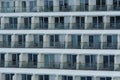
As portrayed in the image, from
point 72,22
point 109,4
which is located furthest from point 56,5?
point 109,4

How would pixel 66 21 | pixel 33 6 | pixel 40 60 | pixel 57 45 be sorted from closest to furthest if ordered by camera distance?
pixel 57 45 < pixel 40 60 < pixel 66 21 < pixel 33 6

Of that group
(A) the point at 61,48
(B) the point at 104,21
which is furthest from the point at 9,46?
(B) the point at 104,21

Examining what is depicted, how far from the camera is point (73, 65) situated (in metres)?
71.6

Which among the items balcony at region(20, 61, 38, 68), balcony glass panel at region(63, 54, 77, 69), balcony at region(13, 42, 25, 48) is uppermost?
balcony at region(13, 42, 25, 48)

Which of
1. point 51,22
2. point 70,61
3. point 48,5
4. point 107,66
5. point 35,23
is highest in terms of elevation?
point 48,5

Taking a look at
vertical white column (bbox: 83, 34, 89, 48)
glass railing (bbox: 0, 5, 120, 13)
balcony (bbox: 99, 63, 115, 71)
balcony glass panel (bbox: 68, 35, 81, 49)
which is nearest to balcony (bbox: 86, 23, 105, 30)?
vertical white column (bbox: 83, 34, 89, 48)

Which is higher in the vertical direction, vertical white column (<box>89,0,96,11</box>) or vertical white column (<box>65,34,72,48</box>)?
vertical white column (<box>89,0,96,11</box>)

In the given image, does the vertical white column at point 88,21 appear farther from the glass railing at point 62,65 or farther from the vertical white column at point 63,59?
the glass railing at point 62,65

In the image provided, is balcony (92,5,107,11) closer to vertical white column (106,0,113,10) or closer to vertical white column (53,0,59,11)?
vertical white column (106,0,113,10)

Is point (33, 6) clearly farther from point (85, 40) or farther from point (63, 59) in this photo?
point (85, 40)

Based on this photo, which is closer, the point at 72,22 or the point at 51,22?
the point at 72,22

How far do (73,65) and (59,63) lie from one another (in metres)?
1.73

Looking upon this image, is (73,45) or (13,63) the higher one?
(73,45)

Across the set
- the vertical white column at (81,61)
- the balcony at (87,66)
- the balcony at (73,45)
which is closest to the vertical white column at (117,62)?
the balcony at (87,66)
